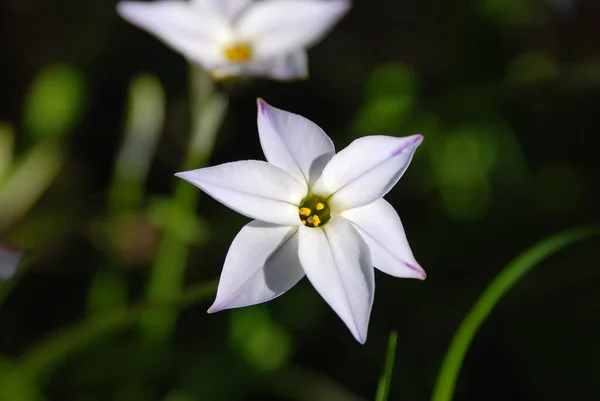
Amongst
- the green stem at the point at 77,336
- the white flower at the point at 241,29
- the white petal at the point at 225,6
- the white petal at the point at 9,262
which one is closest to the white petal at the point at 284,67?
the white flower at the point at 241,29

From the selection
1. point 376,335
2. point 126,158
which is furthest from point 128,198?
point 376,335

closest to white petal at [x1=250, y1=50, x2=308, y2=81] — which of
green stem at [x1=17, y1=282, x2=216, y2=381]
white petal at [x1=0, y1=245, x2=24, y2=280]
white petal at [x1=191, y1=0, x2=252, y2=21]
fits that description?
white petal at [x1=191, y1=0, x2=252, y2=21]

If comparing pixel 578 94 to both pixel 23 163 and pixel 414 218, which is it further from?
pixel 23 163

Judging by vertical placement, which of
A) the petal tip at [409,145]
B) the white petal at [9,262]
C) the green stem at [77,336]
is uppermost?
the petal tip at [409,145]

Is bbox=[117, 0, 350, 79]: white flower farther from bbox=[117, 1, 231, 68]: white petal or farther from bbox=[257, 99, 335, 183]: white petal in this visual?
bbox=[257, 99, 335, 183]: white petal

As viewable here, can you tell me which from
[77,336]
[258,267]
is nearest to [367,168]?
[258,267]

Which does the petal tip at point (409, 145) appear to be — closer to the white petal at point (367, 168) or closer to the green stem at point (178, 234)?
the white petal at point (367, 168)

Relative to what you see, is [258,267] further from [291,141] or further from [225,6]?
[225,6]
